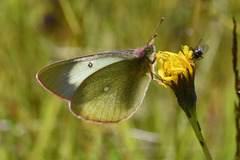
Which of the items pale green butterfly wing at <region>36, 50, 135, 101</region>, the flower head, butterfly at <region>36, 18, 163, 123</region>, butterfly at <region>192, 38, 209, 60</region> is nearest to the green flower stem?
the flower head

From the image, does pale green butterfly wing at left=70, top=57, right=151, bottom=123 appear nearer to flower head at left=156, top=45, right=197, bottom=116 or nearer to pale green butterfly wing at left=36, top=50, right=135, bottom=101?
pale green butterfly wing at left=36, top=50, right=135, bottom=101

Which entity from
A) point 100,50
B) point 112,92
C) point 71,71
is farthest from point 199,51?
point 100,50

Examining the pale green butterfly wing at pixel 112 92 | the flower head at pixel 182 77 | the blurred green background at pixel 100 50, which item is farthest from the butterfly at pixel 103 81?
the blurred green background at pixel 100 50

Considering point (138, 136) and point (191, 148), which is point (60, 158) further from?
point (191, 148)

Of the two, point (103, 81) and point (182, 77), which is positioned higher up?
point (182, 77)

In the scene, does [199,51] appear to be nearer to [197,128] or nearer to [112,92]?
[197,128]

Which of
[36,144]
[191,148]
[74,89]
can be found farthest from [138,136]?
[74,89]
